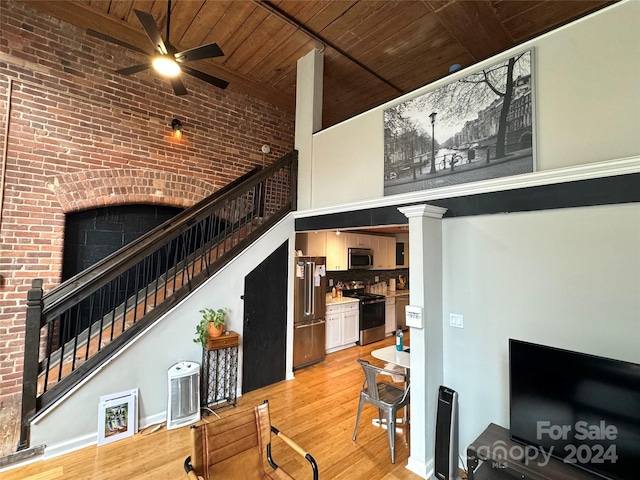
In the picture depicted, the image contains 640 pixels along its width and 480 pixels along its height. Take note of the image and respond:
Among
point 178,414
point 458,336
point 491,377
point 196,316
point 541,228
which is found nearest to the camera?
point 541,228

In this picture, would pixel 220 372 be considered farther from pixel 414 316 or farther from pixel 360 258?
pixel 360 258

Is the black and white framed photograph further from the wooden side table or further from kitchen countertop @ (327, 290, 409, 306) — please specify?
kitchen countertop @ (327, 290, 409, 306)

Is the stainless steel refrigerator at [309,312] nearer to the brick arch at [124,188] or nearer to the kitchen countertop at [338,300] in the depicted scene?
the kitchen countertop at [338,300]

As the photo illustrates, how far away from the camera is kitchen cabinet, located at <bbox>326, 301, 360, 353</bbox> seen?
5652mm

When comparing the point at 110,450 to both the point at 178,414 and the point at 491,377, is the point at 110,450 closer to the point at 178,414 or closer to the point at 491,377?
the point at 178,414

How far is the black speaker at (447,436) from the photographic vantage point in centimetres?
244

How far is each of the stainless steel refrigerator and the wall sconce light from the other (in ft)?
8.85

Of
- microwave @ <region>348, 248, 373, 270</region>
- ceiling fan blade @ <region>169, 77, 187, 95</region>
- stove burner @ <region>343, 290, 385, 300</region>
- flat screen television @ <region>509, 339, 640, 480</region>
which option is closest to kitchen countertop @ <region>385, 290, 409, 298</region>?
stove burner @ <region>343, 290, 385, 300</region>

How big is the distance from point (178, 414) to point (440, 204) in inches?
138

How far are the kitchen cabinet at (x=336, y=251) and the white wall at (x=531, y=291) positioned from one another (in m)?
3.43

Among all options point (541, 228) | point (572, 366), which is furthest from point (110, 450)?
point (541, 228)

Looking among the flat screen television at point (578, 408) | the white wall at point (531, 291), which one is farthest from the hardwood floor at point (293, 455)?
the flat screen television at point (578, 408)

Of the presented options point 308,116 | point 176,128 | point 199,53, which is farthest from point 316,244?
point 199,53

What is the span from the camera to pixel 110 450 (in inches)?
109
